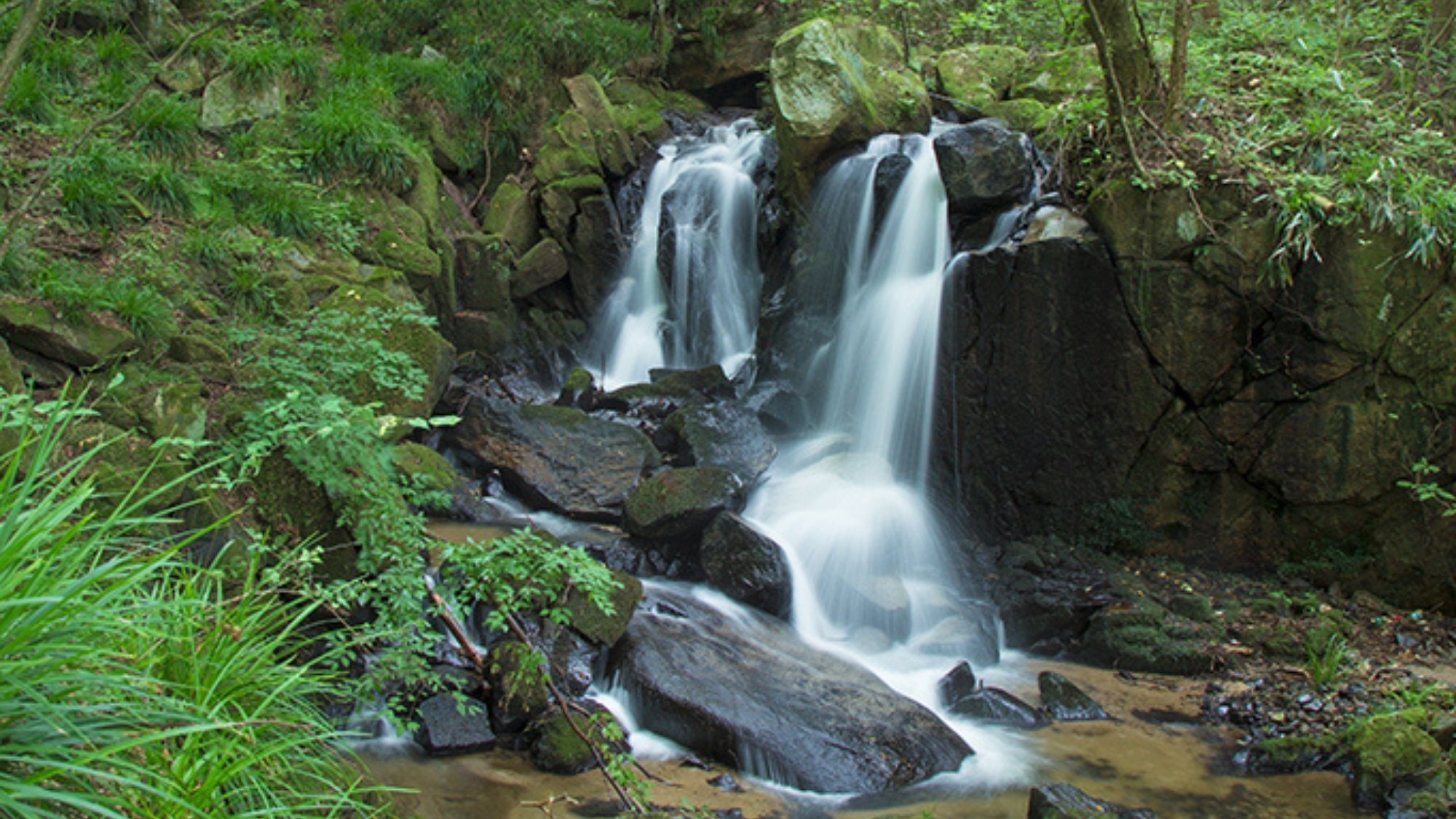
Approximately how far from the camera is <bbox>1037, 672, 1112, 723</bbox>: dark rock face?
5.52 m

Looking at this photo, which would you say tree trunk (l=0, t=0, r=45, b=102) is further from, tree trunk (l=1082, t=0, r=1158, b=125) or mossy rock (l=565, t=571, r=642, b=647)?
tree trunk (l=1082, t=0, r=1158, b=125)

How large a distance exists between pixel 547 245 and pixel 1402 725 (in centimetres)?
892

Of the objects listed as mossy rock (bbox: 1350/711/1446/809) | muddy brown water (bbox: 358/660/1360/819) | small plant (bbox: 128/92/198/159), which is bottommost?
muddy brown water (bbox: 358/660/1360/819)

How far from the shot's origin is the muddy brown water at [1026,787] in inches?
161

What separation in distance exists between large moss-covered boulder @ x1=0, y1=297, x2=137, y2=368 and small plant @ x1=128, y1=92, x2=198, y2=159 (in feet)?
9.61

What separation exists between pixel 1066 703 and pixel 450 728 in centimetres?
366

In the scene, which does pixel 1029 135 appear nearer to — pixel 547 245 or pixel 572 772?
pixel 547 245

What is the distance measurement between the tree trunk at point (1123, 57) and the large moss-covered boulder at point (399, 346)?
5478mm

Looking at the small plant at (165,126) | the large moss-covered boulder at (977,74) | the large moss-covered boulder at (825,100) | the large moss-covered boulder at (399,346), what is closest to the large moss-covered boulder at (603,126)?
the large moss-covered boulder at (825,100)

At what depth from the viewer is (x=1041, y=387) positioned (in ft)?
24.5

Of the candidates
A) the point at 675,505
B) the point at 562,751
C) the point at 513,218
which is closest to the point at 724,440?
the point at 675,505

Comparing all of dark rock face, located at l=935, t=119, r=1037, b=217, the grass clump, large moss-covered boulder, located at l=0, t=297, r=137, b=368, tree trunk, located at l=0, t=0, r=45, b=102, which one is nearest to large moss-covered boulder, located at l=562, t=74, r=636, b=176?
dark rock face, located at l=935, t=119, r=1037, b=217

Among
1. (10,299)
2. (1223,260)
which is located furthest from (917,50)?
(10,299)

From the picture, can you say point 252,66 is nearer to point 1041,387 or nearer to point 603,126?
point 603,126
